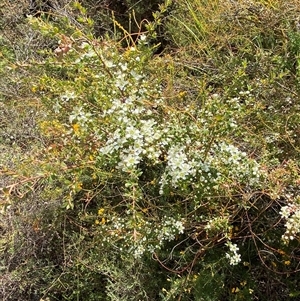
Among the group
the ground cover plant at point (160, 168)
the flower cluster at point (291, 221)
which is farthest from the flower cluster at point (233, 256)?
the flower cluster at point (291, 221)

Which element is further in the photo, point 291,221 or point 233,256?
point 233,256

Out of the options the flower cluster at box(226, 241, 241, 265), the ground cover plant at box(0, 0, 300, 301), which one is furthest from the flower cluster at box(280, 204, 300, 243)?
the flower cluster at box(226, 241, 241, 265)

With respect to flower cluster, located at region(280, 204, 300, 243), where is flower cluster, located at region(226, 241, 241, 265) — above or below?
below

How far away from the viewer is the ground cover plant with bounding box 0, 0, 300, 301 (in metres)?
1.77

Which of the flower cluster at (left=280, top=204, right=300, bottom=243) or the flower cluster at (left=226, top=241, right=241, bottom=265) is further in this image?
the flower cluster at (left=226, top=241, right=241, bottom=265)

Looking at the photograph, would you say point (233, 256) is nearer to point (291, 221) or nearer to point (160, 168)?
point (291, 221)

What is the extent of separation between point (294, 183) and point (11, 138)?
151 centimetres

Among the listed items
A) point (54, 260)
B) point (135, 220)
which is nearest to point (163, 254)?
point (135, 220)

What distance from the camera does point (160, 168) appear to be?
204 cm

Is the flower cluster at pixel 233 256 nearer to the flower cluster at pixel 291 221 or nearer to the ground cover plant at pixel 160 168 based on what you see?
the ground cover plant at pixel 160 168

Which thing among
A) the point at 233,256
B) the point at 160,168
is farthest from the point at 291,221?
the point at 160,168

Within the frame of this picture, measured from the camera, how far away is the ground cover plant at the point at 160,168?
177cm

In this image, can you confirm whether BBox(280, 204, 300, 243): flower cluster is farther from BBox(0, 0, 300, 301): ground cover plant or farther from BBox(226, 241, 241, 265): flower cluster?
BBox(226, 241, 241, 265): flower cluster

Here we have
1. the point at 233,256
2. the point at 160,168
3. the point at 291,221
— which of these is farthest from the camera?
the point at 160,168
